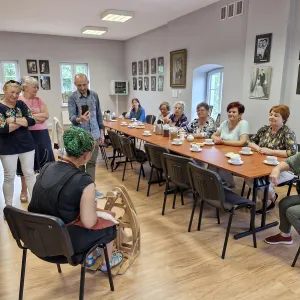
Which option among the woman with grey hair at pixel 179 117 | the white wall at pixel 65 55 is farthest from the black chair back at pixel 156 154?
the white wall at pixel 65 55

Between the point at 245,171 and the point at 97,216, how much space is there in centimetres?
131

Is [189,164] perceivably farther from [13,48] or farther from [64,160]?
[13,48]

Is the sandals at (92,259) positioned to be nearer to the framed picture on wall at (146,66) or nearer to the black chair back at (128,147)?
the black chair back at (128,147)

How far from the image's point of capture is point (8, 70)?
7.89m

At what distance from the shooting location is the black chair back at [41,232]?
1330 mm

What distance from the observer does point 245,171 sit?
229 cm

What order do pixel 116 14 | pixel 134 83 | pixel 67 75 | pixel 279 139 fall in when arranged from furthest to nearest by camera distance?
pixel 134 83 → pixel 67 75 → pixel 116 14 → pixel 279 139

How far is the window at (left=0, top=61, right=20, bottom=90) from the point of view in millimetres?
7805

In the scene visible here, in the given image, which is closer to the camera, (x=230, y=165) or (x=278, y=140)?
(x=230, y=165)

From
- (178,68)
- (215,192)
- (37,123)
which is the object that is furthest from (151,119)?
(215,192)

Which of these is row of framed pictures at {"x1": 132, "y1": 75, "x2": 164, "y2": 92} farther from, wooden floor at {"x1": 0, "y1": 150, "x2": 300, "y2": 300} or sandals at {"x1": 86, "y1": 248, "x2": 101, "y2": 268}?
sandals at {"x1": 86, "y1": 248, "x2": 101, "y2": 268}

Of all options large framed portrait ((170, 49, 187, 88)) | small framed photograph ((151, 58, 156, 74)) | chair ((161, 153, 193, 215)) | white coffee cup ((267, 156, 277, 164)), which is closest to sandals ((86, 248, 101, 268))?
chair ((161, 153, 193, 215))

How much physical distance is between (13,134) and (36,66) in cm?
617

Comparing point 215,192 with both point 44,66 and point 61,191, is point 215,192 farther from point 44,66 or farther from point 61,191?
point 44,66
